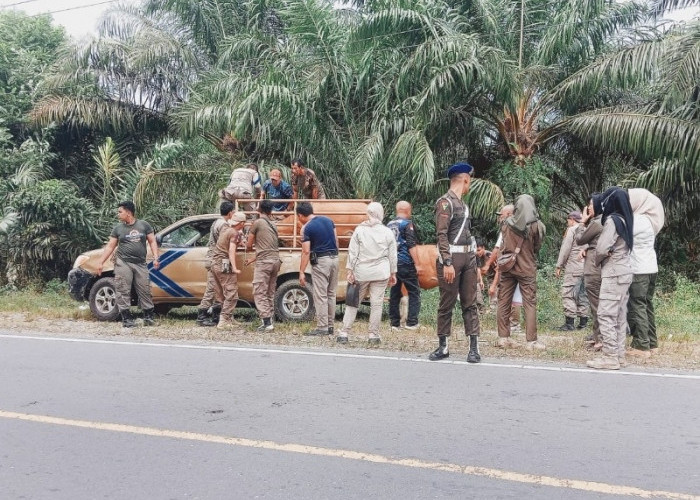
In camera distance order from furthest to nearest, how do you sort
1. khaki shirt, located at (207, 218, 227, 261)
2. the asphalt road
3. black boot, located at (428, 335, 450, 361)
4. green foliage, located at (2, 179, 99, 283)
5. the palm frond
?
green foliage, located at (2, 179, 99, 283) → the palm frond → khaki shirt, located at (207, 218, 227, 261) → black boot, located at (428, 335, 450, 361) → the asphalt road

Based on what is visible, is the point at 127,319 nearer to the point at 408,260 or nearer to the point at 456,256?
the point at 408,260

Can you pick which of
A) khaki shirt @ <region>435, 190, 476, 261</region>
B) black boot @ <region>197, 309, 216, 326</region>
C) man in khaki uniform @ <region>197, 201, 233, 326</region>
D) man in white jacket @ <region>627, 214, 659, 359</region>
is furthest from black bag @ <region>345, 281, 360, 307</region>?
man in white jacket @ <region>627, 214, 659, 359</region>

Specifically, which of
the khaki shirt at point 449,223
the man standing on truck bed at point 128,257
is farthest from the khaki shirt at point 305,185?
the khaki shirt at point 449,223

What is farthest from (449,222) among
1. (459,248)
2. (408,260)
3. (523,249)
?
(408,260)

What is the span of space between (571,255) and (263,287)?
448 cm

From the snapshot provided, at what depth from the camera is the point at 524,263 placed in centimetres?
782

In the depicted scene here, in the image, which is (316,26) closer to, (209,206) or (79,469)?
(209,206)

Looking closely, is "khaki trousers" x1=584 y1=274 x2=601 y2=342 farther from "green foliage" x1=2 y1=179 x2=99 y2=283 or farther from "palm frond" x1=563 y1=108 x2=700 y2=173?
"green foliage" x1=2 y1=179 x2=99 y2=283

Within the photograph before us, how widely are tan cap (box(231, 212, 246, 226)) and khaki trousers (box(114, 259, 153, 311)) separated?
143 centimetres

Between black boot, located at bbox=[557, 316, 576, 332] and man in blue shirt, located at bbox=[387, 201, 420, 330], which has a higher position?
man in blue shirt, located at bbox=[387, 201, 420, 330]

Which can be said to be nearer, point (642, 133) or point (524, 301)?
point (524, 301)

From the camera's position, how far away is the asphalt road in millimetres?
3879

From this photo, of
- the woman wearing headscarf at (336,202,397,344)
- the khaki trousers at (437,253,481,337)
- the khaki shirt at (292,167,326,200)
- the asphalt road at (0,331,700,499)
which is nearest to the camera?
the asphalt road at (0,331,700,499)

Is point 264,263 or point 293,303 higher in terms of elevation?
point 264,263
